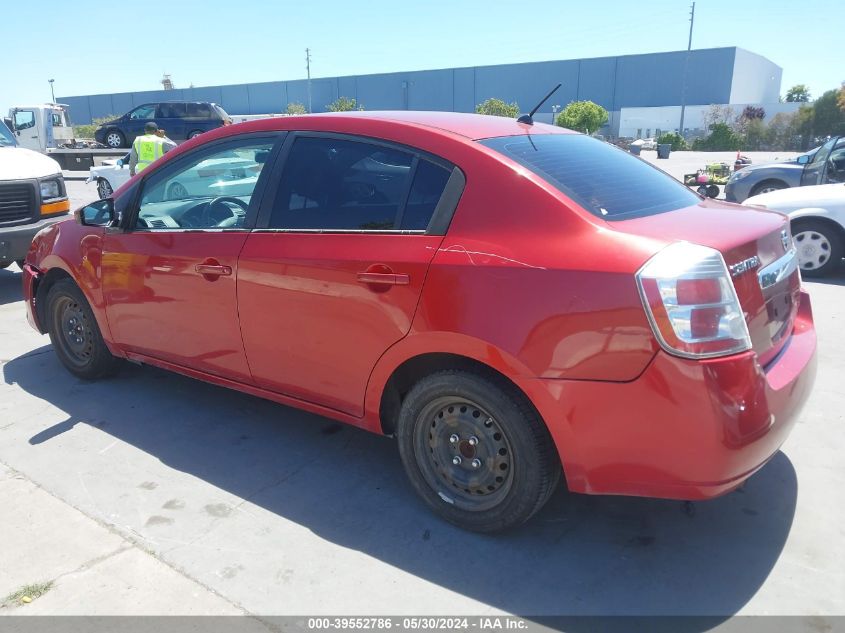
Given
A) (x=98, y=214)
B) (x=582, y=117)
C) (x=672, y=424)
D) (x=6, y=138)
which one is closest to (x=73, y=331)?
(x=98, y=214)

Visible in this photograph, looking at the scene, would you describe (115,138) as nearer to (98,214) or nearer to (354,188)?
(98,214)

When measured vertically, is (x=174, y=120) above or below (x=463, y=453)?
above

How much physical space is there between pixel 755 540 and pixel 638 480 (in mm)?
815

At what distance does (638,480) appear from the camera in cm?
247

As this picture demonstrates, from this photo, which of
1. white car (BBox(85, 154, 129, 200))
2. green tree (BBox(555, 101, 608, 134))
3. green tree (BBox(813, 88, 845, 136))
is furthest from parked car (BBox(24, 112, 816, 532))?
green tree (BBox(813, 88, 845, 136))

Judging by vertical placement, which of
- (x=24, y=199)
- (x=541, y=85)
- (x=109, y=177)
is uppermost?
(x=541, y=85)

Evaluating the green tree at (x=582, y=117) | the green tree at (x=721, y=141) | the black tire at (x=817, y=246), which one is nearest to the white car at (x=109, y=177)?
the black tire at (x=817, y=246)

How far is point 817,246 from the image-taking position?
751 centimetres

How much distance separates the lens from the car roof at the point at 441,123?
10.2 ft

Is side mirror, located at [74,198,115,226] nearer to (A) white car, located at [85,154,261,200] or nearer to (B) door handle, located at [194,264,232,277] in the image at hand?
(A) white car, located at [85,154,261,200]

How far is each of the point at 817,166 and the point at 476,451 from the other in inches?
356

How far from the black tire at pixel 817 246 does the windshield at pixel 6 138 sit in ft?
30.3

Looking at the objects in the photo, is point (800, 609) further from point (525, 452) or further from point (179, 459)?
point (179, 459)

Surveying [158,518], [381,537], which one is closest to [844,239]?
[381,537]
